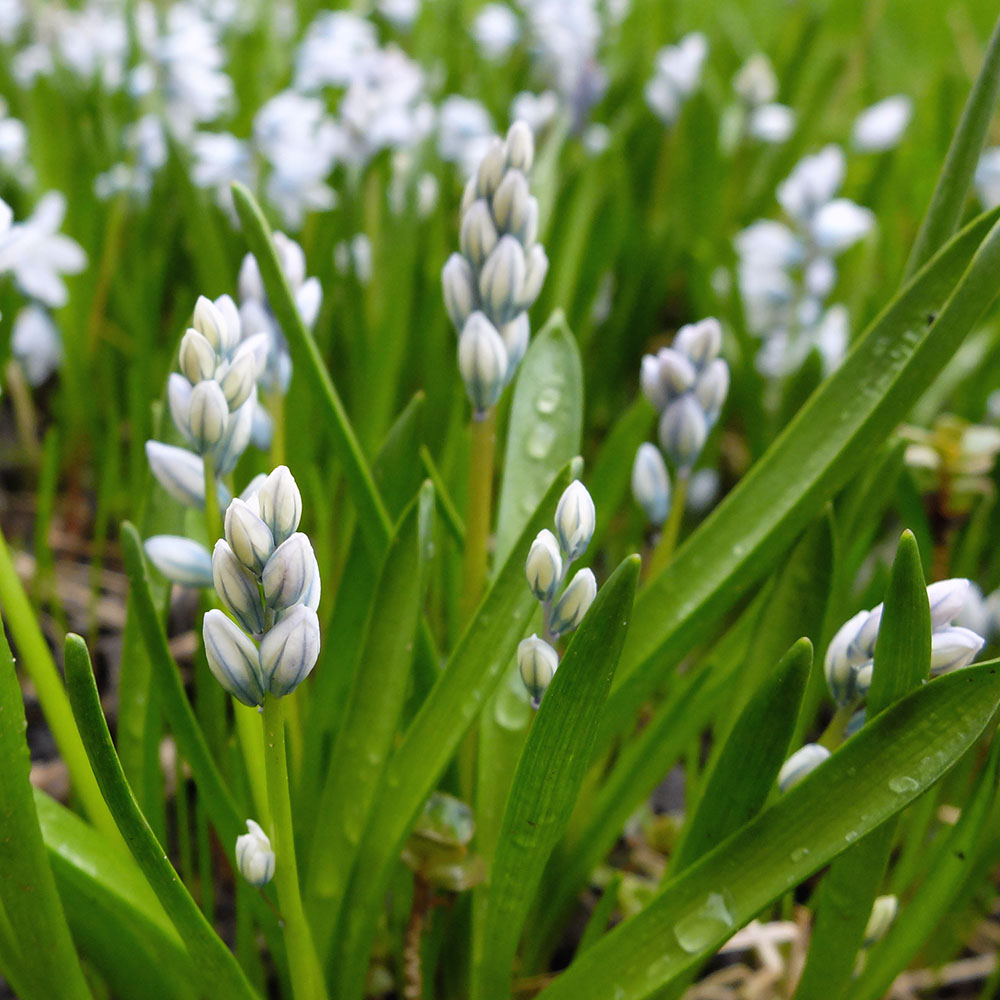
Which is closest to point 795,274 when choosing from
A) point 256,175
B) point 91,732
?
point 256,175

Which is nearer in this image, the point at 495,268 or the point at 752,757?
the point at 752,757

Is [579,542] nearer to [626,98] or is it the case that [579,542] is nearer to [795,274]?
[795,274]

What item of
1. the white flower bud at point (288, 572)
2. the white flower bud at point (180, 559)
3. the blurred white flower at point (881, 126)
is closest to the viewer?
the white flower bud at point (288, 572)

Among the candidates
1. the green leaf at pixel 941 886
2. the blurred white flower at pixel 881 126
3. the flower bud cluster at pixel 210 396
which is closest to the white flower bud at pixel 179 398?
the flower bud cluster at pixel 210 396

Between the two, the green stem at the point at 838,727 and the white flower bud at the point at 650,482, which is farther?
the white flower bud at the point at 650,482

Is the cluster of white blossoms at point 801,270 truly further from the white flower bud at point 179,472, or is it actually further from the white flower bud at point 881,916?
the white flower bud at point 179,472

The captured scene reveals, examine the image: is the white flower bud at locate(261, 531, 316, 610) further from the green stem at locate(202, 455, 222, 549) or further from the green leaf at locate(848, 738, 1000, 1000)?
the green leaf at locate(848, 738, 1000, 1000)

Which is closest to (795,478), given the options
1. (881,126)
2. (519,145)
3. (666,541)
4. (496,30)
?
(666,541)

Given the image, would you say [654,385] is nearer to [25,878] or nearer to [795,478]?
[795,478]
